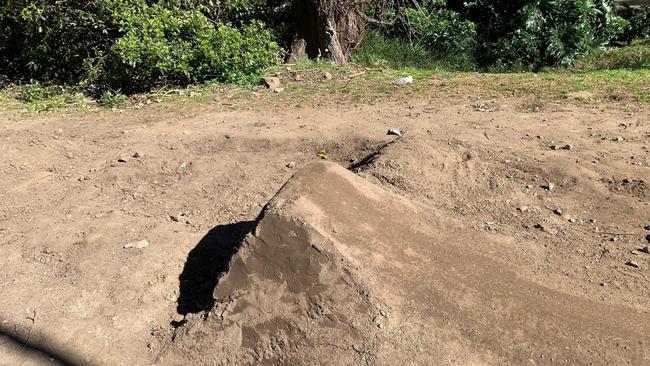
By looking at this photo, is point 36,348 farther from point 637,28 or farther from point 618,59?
point 637,28

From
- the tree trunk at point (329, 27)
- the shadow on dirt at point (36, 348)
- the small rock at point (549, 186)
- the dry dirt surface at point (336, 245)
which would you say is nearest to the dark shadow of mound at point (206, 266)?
the dry dirt surface at point (336, 245)

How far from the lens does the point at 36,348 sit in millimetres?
3219

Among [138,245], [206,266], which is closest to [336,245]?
[206,266]

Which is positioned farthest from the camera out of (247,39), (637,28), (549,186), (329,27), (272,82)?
(637,28)

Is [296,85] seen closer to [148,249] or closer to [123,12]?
[123,12]

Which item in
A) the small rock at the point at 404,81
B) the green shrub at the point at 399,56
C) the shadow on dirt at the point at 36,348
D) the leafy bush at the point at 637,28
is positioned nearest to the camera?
the shadow on dirt at the point at 36,348

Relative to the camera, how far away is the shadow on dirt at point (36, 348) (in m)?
3.12

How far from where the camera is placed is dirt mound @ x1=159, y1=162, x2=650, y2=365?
111 inches

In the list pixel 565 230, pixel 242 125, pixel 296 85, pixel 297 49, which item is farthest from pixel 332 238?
pixel 297 49

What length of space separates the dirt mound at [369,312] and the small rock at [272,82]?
13.5 ft

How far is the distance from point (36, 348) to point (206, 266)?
1.00 meters

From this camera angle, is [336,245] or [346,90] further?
[346,90]

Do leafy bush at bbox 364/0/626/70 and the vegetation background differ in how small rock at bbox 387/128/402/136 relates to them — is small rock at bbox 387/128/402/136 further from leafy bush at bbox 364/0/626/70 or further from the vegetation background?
leafy bush at bbox 364/0/626/70

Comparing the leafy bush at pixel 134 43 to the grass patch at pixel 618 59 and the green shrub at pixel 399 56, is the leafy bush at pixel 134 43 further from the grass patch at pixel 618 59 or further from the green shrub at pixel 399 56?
the grass patch at pixel 618 59
